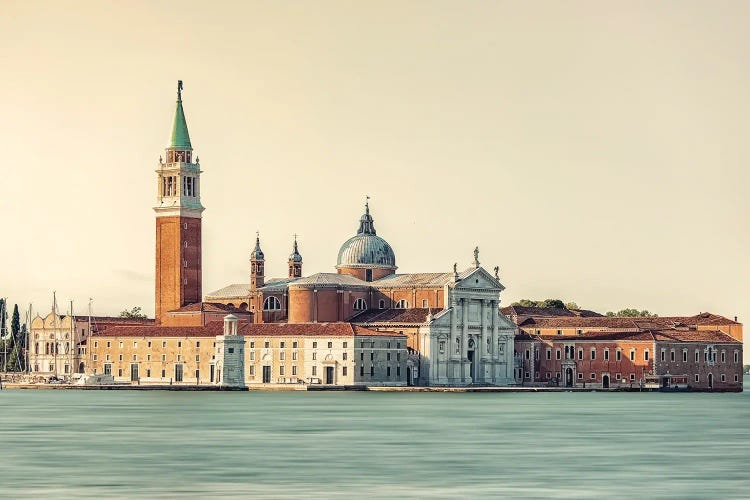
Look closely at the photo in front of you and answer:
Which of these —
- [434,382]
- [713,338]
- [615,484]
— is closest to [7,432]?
[615,484]

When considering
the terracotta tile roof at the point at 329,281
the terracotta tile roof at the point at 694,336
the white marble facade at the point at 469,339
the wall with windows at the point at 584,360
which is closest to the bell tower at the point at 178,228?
the terracotta tile roof at the point at 329,281

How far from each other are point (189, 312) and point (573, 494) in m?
73.5

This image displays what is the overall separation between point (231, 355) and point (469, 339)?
1474 centimetres

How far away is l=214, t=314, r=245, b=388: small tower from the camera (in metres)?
103

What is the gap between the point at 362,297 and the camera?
111188mm

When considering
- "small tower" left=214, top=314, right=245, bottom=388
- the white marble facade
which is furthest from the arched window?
the white marble facade

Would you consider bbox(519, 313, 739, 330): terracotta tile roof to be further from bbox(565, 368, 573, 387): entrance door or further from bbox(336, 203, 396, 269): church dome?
bbox(336, 203, 396, 269): church dome

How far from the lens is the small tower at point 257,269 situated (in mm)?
116625

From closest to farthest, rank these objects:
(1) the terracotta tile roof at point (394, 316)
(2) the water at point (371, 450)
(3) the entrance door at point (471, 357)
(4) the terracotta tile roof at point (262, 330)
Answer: (2) the water at point (371, 450)
(4) the terracotta tile roof at point (262, 330)
(1) the terracotta tile roof at point (394, 316)
(3) the entrance door at point (471, 357)

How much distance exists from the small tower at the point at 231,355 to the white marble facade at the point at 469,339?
1050cm

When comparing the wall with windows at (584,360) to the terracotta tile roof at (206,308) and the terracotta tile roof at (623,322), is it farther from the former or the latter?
the terracotta tile roof at (206,308)

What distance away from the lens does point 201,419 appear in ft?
219

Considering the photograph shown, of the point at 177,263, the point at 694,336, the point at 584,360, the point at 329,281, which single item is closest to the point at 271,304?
the point at 329,281

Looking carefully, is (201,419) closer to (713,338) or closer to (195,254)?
(195,254)
